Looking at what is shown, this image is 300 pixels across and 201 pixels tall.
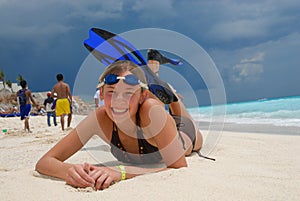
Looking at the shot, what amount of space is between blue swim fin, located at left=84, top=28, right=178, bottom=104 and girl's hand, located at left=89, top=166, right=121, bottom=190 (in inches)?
36.8

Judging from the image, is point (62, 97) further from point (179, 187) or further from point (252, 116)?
point (252, 116)

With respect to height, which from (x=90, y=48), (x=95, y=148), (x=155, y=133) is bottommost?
(x=95, y=148)

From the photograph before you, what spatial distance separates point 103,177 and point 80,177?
159mm

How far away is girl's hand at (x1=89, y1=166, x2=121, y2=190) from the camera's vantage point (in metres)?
1.75

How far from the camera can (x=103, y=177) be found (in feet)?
5.85

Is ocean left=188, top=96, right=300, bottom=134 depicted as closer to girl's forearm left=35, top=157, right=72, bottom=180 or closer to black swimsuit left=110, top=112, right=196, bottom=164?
black swimsuit left=110, top=112, right=196, bottom=164

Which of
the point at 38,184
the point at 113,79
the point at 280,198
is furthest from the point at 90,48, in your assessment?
the point at 280,198

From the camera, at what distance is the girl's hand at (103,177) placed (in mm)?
1752

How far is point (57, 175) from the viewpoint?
2053 mm

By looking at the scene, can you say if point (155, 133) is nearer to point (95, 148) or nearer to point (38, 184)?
point (38, 184)

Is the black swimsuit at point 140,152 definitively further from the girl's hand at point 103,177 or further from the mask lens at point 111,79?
the girl's hand at point 103,177

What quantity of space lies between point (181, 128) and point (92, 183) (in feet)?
5.33

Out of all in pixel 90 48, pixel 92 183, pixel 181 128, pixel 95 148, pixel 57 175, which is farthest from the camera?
pixel 95 148

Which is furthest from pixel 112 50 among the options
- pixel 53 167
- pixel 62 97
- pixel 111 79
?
pixel 62 97
